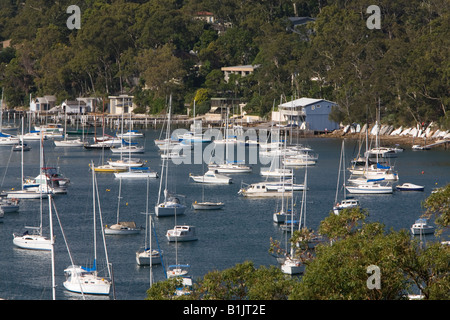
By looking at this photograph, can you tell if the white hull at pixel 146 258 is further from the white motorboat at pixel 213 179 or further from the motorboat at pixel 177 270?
the white motorboat at pixel 213 179

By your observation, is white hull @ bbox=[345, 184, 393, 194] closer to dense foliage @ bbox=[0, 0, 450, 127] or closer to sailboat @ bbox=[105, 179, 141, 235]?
sailboat @ bbox=[105, 179, 141, 235]

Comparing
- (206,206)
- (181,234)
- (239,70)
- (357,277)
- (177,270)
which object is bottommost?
(177,270)

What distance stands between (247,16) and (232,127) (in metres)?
26.6

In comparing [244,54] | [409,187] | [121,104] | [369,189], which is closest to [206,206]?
[369,189]

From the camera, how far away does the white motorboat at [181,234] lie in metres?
36.9

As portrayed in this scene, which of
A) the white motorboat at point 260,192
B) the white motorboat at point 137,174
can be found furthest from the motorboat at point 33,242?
the white motorboat at point 137,174

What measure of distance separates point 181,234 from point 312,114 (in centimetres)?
4863

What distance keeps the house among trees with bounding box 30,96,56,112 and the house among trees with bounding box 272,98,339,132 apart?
33711mm

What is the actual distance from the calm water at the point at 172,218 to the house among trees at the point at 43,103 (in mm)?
39022

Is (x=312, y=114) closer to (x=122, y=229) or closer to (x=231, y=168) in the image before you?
(x=231, y=168)

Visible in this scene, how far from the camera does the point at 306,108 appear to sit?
83938 millimetres

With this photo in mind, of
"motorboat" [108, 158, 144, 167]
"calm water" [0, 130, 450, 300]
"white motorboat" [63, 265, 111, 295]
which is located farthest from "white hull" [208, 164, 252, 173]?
"white motorboat" [63, 265, 111, 295]

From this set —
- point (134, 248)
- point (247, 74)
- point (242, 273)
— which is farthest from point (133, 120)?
point (242, 273)

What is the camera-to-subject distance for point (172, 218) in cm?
4222
